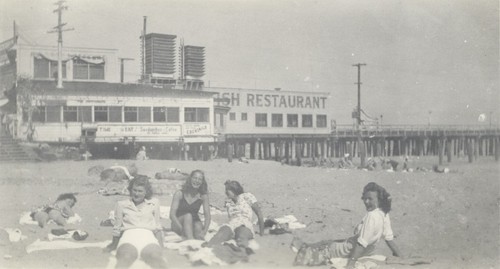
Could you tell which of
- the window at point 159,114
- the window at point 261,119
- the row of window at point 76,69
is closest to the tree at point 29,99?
the row of window at point 76,69

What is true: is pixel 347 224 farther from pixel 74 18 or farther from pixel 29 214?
pixel 74 18

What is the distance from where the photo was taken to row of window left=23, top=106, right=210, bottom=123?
10102mm

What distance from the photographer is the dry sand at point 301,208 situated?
6293 mm

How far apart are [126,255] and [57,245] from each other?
1.22m

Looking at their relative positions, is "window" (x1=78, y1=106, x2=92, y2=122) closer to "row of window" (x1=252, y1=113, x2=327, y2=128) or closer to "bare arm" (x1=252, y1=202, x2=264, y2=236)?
"bare arm" (x1=252, y1=202, x2=264, y2=236)

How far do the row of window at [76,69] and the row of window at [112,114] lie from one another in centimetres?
85

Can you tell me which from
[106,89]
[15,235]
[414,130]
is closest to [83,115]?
[106,89]

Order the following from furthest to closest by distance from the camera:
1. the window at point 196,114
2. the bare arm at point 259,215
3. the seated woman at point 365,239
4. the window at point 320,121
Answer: the window at point 320,121
the window at point 196,114
the bare arm at point 259,215
the seated woman at point 365,239

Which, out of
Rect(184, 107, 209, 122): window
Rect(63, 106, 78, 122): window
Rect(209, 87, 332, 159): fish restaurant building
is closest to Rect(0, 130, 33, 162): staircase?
Rect(63, 106, 78, 122): window

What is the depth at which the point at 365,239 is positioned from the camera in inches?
238

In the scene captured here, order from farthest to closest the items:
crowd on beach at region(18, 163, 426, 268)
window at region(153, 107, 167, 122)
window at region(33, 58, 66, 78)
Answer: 1. window at region(153, 107, 167, 122)
2. window at region(33, 58, 66, 78)
3. crowd on beach at region(18, 163, 426, 268)

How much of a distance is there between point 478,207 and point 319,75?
3.48 metres

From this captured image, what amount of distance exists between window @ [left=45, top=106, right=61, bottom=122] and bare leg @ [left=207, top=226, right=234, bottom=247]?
5202 mm

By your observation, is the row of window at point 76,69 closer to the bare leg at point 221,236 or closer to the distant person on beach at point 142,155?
the distant person on beach at point 142,155
